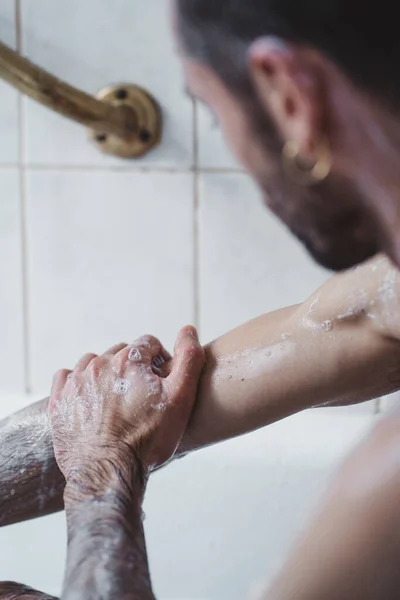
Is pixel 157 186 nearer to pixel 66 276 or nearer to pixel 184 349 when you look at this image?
pixel 66 276

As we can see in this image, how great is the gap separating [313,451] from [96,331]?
407 mm

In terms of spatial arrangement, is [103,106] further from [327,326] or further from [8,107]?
Result: [327,326]

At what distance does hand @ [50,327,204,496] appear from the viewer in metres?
0.82

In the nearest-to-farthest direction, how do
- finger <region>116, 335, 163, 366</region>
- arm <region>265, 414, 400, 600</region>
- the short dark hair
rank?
the short dark hair → arm <region>265, 414, 400, 600</region> → finger <region>116, 335, 163, 366</region>

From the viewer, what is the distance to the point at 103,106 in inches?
45.4

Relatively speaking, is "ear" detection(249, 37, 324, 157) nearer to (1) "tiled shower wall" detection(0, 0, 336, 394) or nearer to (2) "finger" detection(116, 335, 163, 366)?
(2) "finger" detection(116, 335, 163, 366)

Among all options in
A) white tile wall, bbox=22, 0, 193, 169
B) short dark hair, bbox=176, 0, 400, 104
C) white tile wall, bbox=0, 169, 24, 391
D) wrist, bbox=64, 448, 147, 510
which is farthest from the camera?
white tile wall, bbox=0, 169, 24, 391

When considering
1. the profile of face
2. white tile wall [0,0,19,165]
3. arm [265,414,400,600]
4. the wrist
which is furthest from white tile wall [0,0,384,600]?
the profile of face

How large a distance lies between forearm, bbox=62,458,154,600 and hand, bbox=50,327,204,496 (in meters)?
0.03

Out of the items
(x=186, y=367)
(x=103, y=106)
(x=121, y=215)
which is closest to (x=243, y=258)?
(x=121, y=215)

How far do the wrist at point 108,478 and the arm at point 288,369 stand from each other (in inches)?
3.7

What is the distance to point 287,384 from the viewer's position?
859 millimetres

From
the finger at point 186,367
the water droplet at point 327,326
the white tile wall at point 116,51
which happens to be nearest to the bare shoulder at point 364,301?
the water droplet at point 327,326

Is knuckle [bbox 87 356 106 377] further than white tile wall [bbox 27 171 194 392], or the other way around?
white tile wall [bbox 27 171 194 392]
